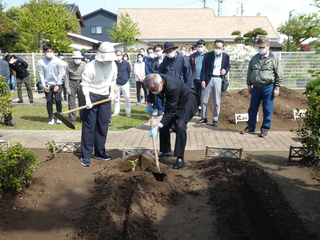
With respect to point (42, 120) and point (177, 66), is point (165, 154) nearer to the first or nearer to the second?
point (177, 66)

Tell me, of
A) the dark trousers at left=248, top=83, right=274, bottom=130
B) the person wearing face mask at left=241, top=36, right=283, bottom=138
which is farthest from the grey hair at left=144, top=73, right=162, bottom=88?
the dark trousers at left=248, top=83, right=274, bottom=130

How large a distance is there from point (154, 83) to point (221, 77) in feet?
13.6

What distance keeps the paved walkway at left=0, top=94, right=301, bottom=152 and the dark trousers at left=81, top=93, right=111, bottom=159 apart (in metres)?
1.03

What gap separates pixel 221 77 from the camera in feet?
30.4

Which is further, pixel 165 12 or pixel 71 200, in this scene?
pixel 165 12

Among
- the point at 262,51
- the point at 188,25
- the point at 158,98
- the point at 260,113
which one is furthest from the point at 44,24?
the point at 188,25

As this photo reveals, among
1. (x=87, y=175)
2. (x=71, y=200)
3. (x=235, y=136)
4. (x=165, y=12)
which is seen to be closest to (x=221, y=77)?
(x=235, y=136)

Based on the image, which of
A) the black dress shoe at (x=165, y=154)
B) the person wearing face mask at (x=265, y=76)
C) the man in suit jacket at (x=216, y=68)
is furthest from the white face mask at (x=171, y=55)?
the black dress shoe at (x=165, y=154)

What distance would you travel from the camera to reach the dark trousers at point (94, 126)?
20.5ft

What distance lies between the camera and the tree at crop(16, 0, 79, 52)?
73.0 feet

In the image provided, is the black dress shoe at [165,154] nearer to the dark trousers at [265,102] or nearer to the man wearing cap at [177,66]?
the man wearing cap at [177,66]

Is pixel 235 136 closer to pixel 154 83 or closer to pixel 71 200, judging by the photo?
pixel 154 83

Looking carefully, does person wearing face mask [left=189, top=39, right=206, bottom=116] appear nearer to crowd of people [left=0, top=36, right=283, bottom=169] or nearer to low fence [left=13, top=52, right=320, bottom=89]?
crowd of people [left=0, top=36, right=283, bottom=169]

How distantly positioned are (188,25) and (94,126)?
36482 mm
